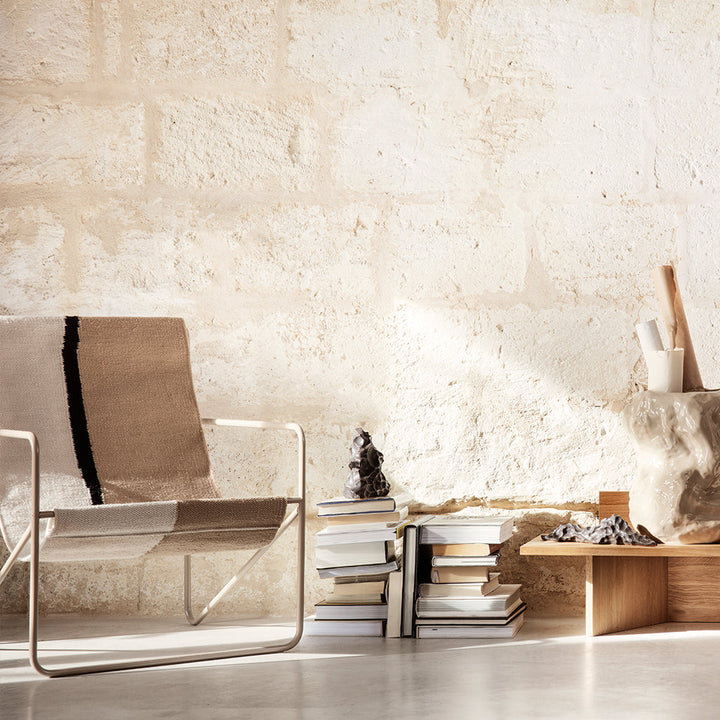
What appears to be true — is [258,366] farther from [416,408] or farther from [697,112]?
[697,112]

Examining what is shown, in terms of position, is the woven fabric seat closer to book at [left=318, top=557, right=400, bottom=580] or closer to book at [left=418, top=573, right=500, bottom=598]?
book at [left=318, top=557, right=400, bottom=580]

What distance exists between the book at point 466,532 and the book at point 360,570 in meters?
0.11

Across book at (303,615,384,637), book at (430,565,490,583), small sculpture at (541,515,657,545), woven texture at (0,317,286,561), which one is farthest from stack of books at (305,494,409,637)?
small sculpture at (541,515,657,545)

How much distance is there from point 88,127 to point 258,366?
1001 millimetres

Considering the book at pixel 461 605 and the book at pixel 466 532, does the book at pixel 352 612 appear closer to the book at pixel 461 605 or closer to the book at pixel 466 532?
the book at pixel 461 605

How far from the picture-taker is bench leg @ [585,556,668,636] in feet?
8.87

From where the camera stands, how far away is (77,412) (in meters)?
2.90

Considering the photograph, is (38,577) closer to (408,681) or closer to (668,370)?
(408,681)

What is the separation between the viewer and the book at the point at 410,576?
9.27ft

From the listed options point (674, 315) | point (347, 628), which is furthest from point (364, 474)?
point (674, 315)

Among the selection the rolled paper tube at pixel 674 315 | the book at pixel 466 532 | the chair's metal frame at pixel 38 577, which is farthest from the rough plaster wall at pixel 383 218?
the chair's metal frame at pixel 38 577

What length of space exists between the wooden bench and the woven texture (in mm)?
847

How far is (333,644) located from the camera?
9.02ft

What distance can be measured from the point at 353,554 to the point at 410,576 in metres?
0.17
